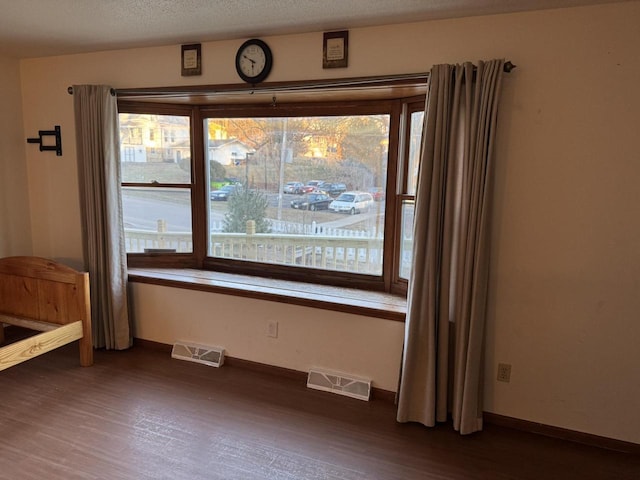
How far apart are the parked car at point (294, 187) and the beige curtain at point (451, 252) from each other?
1.08 meters

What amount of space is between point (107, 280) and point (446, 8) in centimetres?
294

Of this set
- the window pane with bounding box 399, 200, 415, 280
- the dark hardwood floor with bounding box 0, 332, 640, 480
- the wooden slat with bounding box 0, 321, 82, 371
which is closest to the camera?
the dark hardwood floor with bounding box 0, 332, 640, 480

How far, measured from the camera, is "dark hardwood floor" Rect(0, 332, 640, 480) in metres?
2.00

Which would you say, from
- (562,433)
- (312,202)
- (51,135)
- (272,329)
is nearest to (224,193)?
(312,202)

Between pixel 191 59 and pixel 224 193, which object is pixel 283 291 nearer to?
pixel 224 193

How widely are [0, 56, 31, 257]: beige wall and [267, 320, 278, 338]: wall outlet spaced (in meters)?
2.35

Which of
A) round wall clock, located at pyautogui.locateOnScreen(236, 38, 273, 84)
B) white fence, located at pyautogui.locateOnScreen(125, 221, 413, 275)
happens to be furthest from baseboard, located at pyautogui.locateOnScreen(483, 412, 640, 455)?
round wall clock, located at pyautogui.locateOnScreen(236, 38, 273, 84)

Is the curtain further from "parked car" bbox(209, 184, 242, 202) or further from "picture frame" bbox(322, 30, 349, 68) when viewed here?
"picture frame" bbox(322, 30, 349, 68)

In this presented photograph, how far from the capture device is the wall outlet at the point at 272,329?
2883 millimetres

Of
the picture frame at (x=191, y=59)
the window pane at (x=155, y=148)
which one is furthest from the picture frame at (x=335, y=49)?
the window pane at (x=155, y=148)

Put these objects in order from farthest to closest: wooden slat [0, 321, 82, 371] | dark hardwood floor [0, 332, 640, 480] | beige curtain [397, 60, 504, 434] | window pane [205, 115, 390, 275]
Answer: window pane [205, 115, 390, 275] < wooden slat [0, 321, 82, 371] < beige curtain [397, 60, 504, 434] < dark hardwood floor [0, 332, 640, 480]

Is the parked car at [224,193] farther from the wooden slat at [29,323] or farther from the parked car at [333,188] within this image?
the wooden slat at [29,323]

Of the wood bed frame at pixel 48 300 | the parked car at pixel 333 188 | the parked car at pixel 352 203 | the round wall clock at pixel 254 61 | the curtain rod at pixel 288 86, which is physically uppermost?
the round wall clock at pixel 254 61

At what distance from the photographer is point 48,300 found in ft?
9.89
